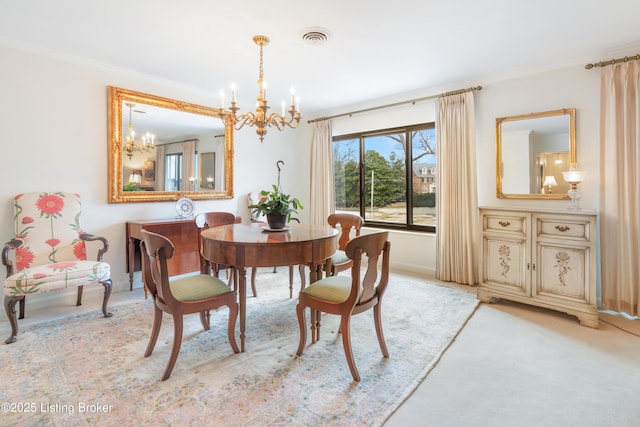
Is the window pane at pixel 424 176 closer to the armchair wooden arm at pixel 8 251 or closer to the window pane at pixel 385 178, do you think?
the window pane at pixel 385 178

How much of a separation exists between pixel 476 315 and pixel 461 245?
113 cm

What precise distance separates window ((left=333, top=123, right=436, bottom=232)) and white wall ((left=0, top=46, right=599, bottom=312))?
0.34 meters

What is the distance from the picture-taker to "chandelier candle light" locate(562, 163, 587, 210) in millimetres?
3010

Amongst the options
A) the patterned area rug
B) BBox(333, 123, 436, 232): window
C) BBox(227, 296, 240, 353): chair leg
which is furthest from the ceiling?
the patterned area rug

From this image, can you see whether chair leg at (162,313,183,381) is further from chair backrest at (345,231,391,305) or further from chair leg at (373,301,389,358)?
chair leg at (373,301,389,358)

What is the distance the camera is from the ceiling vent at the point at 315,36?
260 centimetres

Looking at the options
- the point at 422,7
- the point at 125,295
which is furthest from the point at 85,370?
the point at 422,7

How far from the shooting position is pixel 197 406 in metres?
1.64

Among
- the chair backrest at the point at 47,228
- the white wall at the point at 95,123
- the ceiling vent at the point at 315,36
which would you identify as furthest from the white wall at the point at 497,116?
the chair backrest at the point at 47,228

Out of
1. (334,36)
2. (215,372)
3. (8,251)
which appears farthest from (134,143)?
(215,372)

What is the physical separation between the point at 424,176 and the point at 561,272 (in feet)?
6.67

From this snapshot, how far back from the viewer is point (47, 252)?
2.89m

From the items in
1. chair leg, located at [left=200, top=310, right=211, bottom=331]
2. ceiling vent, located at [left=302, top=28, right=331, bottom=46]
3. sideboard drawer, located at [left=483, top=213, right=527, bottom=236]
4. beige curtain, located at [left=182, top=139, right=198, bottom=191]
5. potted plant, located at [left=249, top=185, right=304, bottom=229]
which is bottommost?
chair leg, located at [left=200, top=310, right=211, bottom=331]

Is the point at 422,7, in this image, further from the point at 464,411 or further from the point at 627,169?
the point at 464,411
